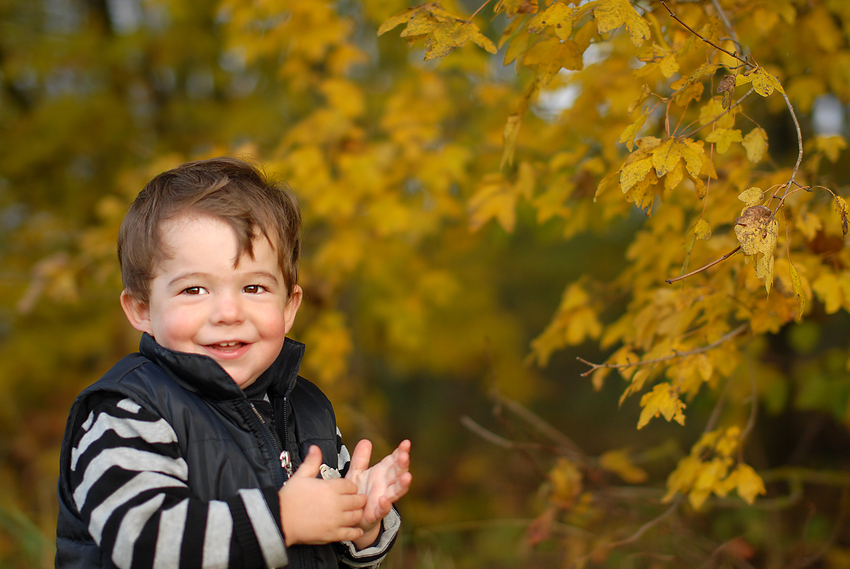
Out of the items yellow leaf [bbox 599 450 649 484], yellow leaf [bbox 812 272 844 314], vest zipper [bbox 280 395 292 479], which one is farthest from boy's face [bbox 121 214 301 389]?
yellow leaf [bbox 599 450 649 484]

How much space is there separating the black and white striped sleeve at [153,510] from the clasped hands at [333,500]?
38 mm

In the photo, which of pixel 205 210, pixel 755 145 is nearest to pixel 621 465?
pixel 755 145

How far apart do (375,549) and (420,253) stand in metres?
3.28

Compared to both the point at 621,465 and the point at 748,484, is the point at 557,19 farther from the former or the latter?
the point at 621,465

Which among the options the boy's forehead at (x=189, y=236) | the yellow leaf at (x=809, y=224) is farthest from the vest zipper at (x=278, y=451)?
the yellow leaf at (x=809, y=224)

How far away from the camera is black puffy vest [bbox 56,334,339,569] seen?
1179 millimetres

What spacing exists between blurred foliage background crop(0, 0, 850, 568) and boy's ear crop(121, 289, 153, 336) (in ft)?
3.77

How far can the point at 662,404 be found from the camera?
1.62 m

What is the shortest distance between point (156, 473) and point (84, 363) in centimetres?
578

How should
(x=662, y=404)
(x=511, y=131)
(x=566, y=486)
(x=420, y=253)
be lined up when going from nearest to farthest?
(x=662, y=404)
(x=511, y=131)
(x=566, y=486)
(x=420, y=253)

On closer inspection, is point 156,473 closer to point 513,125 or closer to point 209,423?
point 209,423

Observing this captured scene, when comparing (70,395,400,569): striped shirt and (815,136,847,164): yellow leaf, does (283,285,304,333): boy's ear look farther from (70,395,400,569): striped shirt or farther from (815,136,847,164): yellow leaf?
(815,136,847,164): yellow leaf

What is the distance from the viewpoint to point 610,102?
2.62m

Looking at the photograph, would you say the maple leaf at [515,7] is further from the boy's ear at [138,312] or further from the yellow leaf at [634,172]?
the boy's ear at [138,312]
